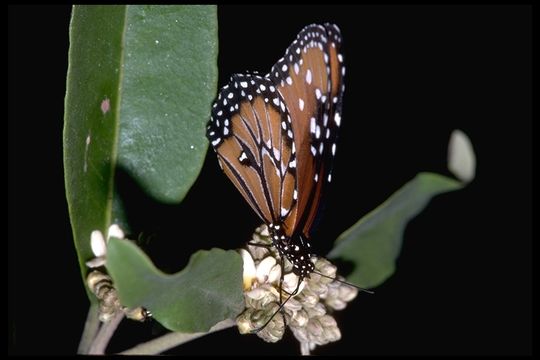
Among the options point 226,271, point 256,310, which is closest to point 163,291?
point 226,271

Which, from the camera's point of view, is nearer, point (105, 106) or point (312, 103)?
point (105, 106)

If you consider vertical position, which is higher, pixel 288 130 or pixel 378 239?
pixel 288 130

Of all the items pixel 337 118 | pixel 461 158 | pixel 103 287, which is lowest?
pixel 103 287

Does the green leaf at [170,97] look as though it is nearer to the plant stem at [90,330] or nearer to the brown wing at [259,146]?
the brown wing at [259,146]

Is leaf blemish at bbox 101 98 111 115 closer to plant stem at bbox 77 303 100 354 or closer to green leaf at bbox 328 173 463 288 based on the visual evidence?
plant stem at bbox 77 303 100 354

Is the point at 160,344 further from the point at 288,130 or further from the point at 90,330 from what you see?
the point at 288,130

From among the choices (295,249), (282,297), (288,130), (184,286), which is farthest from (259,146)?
(184,286)

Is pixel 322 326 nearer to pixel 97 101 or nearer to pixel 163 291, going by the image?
pixel 163 291
